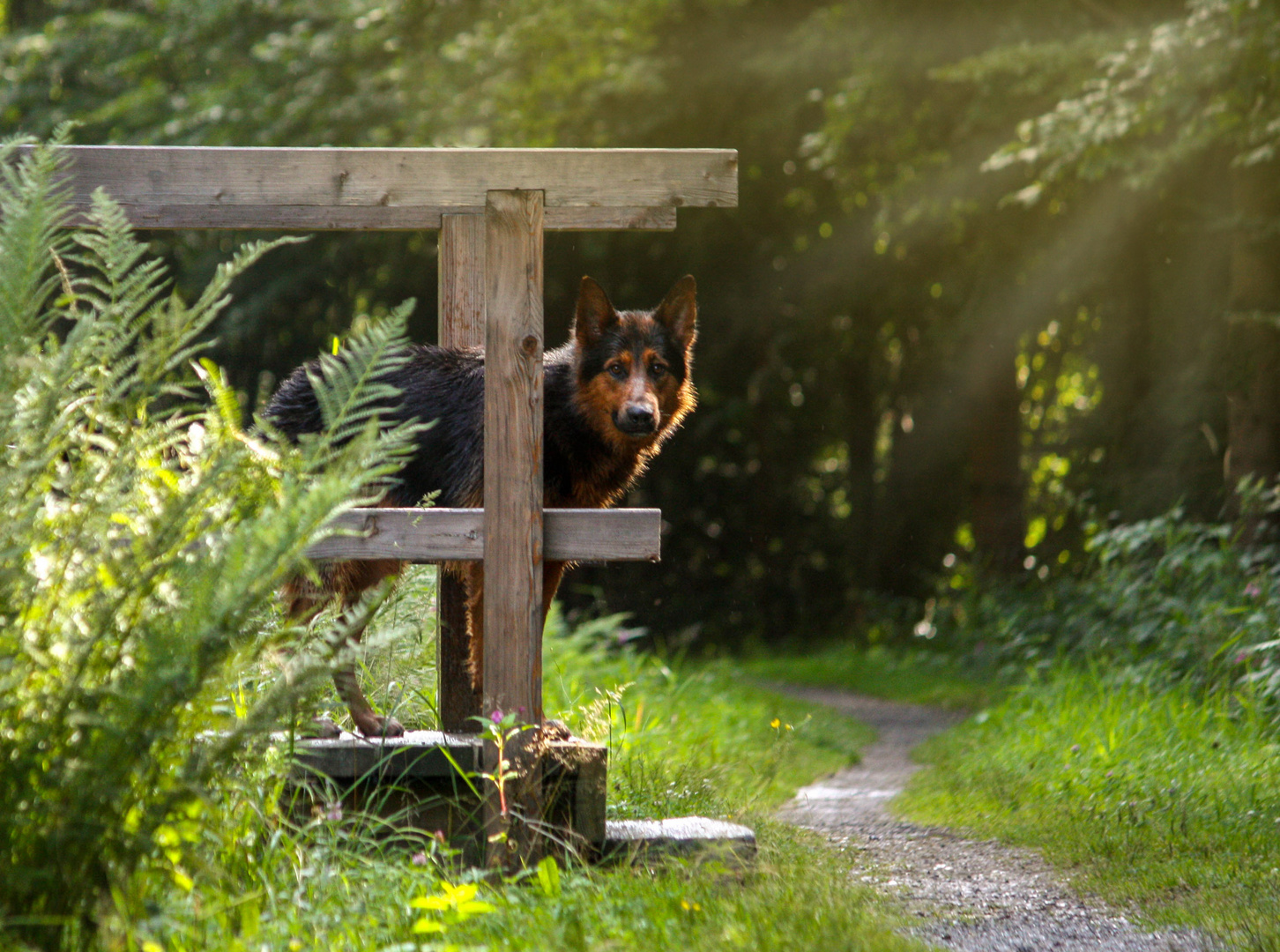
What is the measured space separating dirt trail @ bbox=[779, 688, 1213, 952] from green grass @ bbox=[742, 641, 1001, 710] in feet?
12.1

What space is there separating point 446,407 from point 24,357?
2.16 metres

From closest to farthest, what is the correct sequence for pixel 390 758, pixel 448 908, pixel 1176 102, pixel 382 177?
pixel 448 908 < pixel 390 758 < pixel 382 177 < pixel 1176 102

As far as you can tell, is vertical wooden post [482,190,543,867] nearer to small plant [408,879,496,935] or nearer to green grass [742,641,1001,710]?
small plant [408,879,496,935]

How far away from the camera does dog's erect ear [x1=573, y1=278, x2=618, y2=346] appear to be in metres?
5.04

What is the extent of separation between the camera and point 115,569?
2426mm

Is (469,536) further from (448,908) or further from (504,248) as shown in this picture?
(448,908)

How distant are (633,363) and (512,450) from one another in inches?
56.7

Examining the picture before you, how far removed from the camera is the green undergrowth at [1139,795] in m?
3.84

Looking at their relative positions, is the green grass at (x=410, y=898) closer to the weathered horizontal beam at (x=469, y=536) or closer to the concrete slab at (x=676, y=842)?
the concrete slab at (x=676, y=842)

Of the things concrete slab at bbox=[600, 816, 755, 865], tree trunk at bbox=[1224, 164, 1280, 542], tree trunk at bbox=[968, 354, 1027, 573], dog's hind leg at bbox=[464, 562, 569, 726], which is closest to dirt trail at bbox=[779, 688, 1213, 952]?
concrete slab at bbox=[600, 816, 755, 865]

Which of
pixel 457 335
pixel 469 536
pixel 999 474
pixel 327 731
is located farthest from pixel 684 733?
pixel 999 474

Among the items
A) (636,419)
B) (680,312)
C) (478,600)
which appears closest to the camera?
(478,600)

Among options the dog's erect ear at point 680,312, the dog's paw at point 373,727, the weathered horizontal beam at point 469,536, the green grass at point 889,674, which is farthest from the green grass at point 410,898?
the green grass at point 889,674

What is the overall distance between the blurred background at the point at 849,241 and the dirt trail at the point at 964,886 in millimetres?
3467
